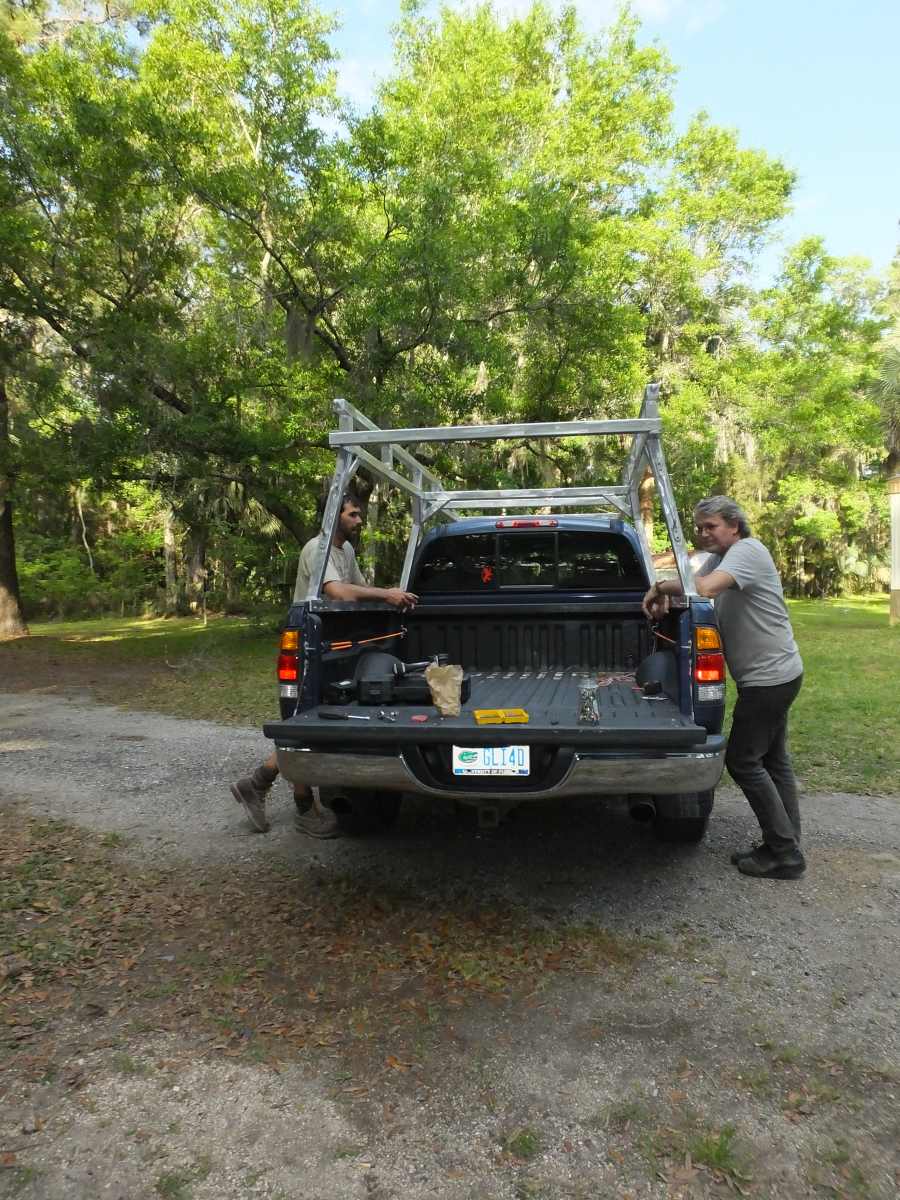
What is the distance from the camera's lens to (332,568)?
4473 millimetres

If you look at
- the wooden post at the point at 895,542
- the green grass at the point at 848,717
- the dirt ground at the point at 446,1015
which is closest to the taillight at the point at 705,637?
the dirt ground at the point at 446,1015

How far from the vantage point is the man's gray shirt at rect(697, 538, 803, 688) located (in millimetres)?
4074

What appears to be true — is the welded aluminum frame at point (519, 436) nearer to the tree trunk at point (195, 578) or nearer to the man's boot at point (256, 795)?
the man's boot at point (256, 795)

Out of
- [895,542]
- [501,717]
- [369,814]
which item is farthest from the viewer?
[895,542]

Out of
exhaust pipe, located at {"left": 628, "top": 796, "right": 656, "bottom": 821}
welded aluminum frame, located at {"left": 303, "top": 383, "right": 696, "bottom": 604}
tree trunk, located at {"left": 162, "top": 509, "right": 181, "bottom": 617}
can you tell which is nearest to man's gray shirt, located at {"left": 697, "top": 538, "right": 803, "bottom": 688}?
welded aluminum frame, located at {"left": 303, "top": 383, "right": 696, "bottom": 604}

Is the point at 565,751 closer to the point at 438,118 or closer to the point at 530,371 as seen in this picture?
the point at 530,371

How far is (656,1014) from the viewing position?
2.91 meters

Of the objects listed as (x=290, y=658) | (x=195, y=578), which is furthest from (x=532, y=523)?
(x=195, y=578)

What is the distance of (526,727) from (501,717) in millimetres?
163

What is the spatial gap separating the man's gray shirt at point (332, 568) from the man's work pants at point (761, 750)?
223 centimetres

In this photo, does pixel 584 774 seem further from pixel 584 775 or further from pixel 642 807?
pixel 642 807

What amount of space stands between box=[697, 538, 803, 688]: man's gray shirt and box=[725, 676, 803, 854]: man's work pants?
7cm

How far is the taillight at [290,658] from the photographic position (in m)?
3.92

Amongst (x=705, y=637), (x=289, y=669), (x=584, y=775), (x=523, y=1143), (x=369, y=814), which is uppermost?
(x=705, y=637)
